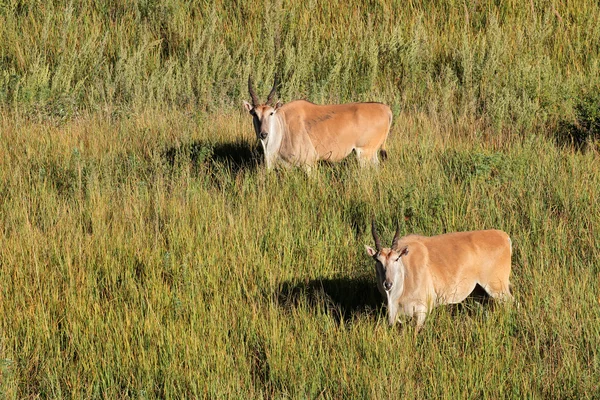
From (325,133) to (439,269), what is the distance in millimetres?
3573

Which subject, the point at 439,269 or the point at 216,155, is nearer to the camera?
the point at 439,269

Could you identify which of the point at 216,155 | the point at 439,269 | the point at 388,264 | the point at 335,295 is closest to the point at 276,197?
the point at 335,295

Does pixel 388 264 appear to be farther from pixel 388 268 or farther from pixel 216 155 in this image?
pixel 216 155

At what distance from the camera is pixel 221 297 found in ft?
20.8

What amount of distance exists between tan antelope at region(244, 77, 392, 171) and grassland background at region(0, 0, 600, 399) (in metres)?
0.26

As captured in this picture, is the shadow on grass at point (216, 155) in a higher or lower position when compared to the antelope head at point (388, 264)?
higher

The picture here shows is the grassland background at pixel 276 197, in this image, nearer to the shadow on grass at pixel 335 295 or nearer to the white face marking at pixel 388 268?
the shadow on grass at pixel 335 295

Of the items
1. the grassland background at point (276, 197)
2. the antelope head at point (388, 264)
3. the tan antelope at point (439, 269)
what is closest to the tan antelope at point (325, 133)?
the grassland background at point (276, 197)

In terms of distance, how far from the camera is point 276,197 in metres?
8.00

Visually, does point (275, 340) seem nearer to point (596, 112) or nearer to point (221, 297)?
point (221, 297)

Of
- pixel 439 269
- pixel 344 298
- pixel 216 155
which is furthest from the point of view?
pixel 216 155

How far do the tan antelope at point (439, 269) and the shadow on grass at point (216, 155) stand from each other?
300 centimetres

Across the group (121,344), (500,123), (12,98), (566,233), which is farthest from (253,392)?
(12,98)

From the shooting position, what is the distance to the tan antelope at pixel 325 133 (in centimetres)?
936
